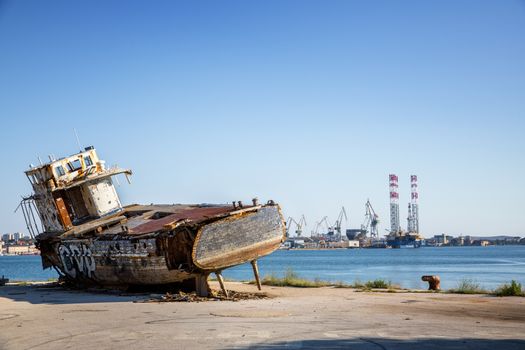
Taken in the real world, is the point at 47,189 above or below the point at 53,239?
above

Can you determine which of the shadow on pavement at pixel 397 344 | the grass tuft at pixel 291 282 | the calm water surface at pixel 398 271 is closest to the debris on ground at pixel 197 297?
the grass tuft at pixel 291 282

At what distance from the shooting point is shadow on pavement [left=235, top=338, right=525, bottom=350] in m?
9.25

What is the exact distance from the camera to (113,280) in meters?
21.4

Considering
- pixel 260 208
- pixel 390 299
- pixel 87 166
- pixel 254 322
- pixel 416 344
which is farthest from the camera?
pixel 87 166

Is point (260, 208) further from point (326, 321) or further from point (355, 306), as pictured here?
point (326, 321)

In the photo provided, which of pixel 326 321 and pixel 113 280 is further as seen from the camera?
pixel 113 280

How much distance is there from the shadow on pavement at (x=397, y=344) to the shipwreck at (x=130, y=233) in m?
8.69

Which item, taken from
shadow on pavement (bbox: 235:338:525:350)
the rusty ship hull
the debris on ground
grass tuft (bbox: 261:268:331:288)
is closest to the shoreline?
shadow on pavement (bbox: 235:338:525:350)

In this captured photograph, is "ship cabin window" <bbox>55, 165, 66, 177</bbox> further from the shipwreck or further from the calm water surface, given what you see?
the calm water surface

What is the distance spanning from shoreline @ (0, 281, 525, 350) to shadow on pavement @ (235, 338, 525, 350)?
0.05 feet

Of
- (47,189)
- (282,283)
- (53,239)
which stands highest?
(47,189)

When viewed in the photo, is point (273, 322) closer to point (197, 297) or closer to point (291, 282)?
point (197, 297)

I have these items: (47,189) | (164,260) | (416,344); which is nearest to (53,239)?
(47,189)

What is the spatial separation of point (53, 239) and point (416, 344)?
18768 mm
